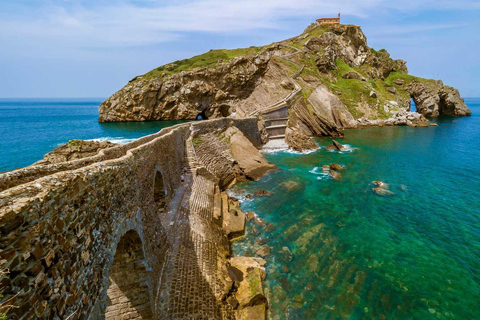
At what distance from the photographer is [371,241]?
1762 centimetres

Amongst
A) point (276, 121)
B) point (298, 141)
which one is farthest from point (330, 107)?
point (298, 141)

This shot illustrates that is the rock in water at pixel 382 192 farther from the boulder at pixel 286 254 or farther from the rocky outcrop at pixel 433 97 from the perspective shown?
the rocky outcrop at pixel 433 97

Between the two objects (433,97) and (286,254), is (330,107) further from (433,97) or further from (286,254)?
(433,97)

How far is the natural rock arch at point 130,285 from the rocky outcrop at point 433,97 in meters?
104

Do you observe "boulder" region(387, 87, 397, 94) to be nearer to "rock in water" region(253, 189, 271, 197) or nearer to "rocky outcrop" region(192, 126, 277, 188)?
"rocky outcrop" region(192, 126, 277, 188)

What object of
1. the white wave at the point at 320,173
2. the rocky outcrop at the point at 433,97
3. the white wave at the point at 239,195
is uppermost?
the rocky outcrop at the point at 433,97

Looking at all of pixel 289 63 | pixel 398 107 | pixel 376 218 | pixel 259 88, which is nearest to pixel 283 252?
pixel 376 218

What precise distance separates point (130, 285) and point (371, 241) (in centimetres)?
1677

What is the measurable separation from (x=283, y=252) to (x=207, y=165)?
559 inches

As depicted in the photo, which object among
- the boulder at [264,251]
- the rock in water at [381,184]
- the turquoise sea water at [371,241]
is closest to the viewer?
the turquoise sea water at [371,241]

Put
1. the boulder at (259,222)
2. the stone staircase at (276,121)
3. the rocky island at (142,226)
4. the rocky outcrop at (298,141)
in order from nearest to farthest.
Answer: the rocky island at (142,226), the boulder at (259,222), the rocky outcrop at (298,141), the stone staircase at (276,121)

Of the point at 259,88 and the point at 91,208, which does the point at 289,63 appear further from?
the point at 91,208

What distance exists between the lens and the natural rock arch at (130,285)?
9430 millimetres

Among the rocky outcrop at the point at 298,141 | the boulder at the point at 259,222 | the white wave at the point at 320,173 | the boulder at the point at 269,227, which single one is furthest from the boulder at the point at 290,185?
the rocky outcrop at the point at 298,141
